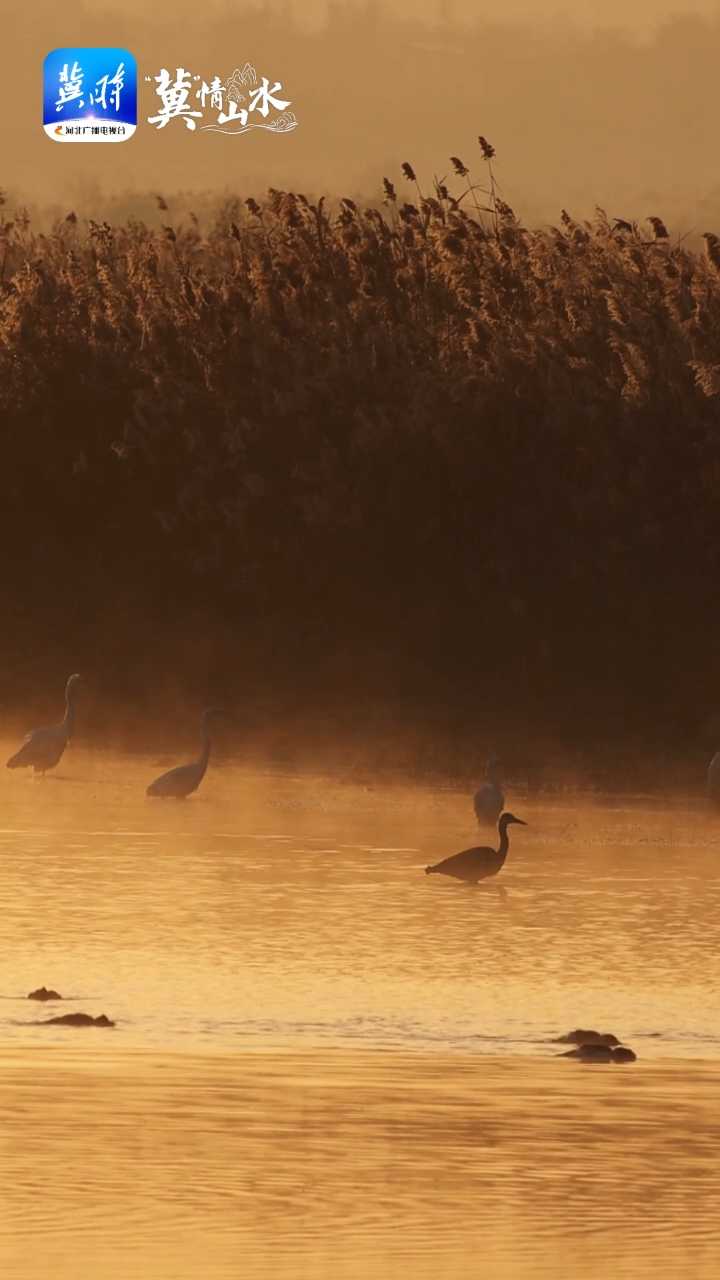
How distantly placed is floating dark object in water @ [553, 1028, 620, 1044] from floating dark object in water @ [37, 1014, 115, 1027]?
1615 mm

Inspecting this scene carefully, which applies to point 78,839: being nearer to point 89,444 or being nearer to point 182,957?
point 182,957

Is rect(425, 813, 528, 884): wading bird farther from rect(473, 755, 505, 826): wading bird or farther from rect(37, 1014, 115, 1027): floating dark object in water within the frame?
rect(37, 1014, 115, 1027): floating dark object in water

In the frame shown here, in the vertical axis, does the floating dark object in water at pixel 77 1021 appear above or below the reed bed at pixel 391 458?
below

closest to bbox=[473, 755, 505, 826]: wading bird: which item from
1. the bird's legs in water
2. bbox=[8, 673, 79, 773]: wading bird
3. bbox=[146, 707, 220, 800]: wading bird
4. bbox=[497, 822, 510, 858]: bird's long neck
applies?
bbox=[497, 822, 510, 858]: bird's long neck

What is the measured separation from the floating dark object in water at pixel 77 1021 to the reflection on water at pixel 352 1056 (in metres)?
0.09

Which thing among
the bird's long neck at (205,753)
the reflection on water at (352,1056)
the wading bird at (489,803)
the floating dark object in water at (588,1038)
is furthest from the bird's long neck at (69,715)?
the floating dark object in water at (588,1038)

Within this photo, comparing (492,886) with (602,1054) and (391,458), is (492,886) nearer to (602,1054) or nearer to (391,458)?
(602,1054)

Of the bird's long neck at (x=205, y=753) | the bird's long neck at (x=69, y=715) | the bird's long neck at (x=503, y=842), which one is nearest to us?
the bird's long neck at (x=503, y=842)

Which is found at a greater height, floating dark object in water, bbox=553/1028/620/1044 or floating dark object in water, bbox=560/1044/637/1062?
floating dark object in water, bbox=553/1028/620/1044

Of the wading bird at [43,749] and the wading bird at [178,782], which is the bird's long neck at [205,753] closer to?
the wading bird at [178,782]

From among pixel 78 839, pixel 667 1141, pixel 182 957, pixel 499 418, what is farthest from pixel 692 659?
pixel 667 1141

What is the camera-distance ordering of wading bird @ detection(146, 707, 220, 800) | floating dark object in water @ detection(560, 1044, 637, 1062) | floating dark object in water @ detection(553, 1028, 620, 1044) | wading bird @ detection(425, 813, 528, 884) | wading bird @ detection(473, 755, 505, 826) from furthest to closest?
wading bird @ detection(146, 707, 220, 800) → wading bird @ detection(473, 755, 505, 826) → wading bird @ detection(425, 813, 528, 884) → floating dark object in water @ detection(553, 1028, 620, 1044) → floating dark object in water @ detection(560, 1044, 637, 1062)

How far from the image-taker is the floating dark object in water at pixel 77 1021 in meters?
11.6

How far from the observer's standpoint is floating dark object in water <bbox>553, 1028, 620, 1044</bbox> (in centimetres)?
1134
